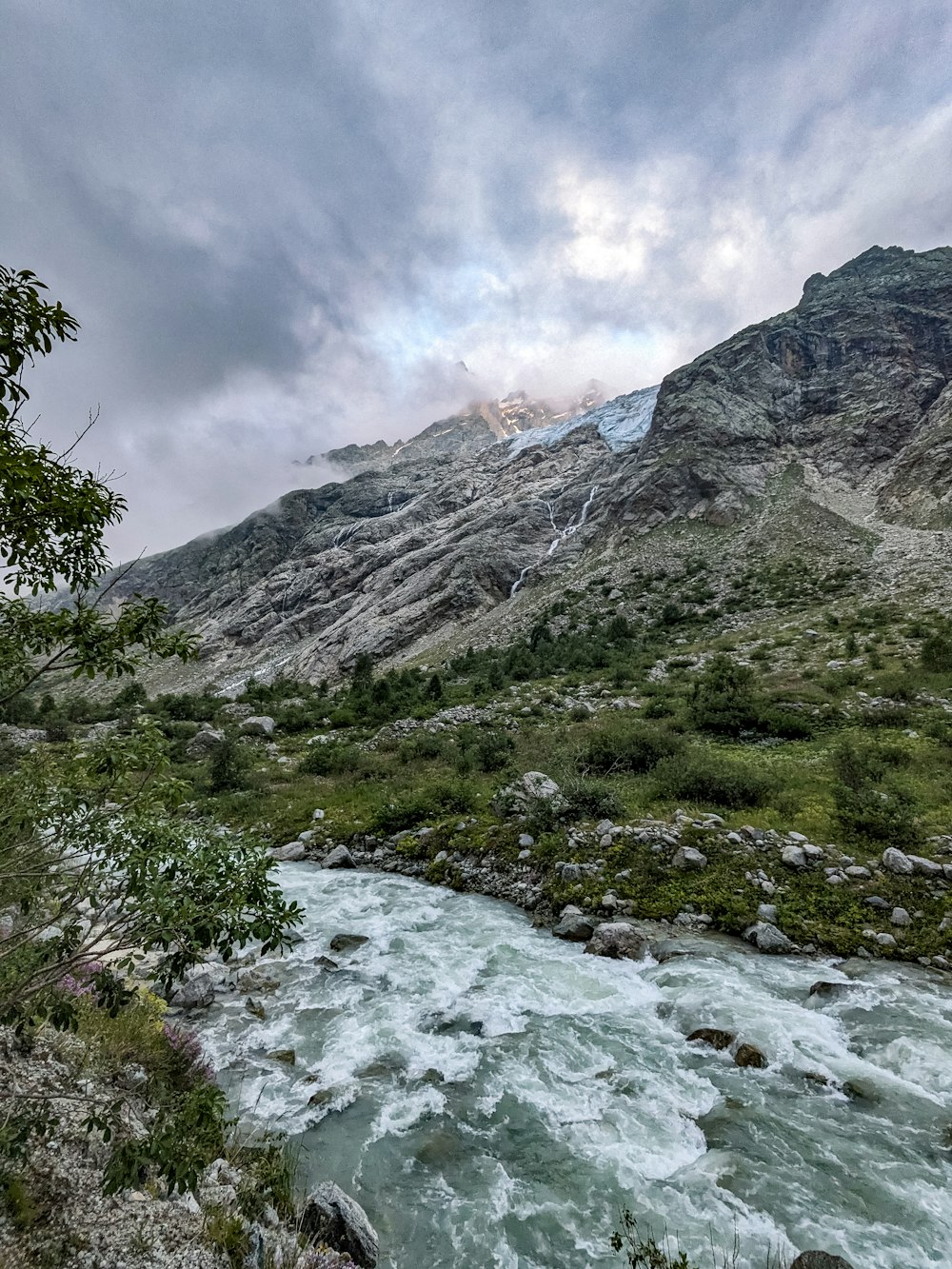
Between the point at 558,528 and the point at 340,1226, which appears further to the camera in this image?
the point at 558,528

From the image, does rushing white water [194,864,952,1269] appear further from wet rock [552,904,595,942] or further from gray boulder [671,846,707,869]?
gray boulder [671,846,707,869]

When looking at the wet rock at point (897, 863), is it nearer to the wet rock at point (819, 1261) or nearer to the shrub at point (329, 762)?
the wet rock at point (819, 1261)

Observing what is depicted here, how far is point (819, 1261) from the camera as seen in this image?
4504 mm

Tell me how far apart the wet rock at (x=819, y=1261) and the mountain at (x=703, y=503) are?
4344 centimetres

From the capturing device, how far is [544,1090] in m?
6.84

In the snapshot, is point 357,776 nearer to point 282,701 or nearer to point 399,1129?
point 399,1129

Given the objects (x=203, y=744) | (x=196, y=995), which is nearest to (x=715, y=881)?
(x=196, y=995)

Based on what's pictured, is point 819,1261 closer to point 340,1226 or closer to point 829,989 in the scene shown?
point 340,1226

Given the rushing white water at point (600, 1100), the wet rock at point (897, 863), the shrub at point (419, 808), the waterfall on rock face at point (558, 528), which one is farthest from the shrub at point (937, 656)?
the waterfall on rock face at point (558, 528)

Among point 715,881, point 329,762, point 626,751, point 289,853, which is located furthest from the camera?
point 329,762

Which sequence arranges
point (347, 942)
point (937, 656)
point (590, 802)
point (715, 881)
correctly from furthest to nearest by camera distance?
point (937, 656)
point (590, 802)
point (715, 881)
point (347, 942)

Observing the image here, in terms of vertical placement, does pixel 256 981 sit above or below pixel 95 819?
below

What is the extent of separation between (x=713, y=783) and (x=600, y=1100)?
9.27 m

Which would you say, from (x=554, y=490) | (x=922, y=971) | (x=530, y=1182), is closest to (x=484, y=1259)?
(x=530, y=1182)
